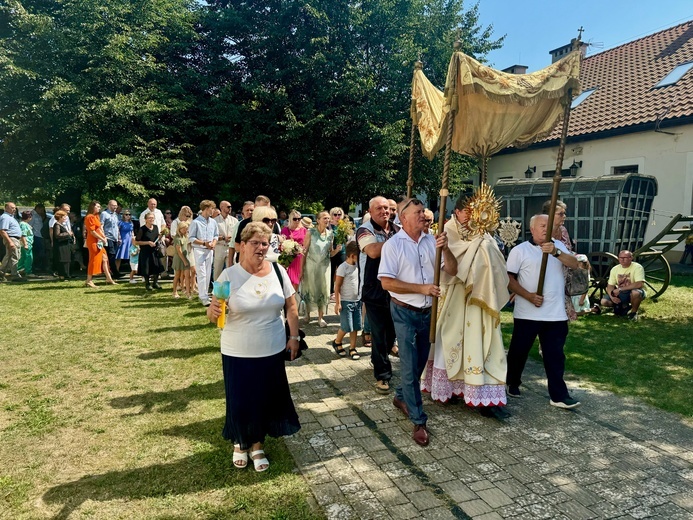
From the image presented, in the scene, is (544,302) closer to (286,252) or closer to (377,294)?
(377,294)

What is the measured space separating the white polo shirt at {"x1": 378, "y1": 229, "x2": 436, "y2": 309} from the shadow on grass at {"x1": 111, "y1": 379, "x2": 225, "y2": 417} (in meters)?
2.26

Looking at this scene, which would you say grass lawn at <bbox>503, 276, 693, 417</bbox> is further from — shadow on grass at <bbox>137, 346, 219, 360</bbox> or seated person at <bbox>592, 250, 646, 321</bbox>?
shadow on grass at <bbox>137, 346, 219, 360</bbox>

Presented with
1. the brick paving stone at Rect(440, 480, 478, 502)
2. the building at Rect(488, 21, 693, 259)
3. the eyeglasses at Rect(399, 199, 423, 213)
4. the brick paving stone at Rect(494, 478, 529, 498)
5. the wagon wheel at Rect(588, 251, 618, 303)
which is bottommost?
the brick paving stone at Rect(440, 480, 478, 502)

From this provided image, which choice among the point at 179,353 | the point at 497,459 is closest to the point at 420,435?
the point at 497,459

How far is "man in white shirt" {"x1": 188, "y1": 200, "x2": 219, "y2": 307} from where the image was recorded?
350 inches

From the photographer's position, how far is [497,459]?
3.77 m

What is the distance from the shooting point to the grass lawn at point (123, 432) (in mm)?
3209

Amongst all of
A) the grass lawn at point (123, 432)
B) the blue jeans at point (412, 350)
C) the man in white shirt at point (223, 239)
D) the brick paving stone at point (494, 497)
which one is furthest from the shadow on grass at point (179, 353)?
the brick paving stone at point (494, 497)

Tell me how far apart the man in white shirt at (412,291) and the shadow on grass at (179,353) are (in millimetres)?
3356

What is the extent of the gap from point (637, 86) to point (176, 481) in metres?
21.6

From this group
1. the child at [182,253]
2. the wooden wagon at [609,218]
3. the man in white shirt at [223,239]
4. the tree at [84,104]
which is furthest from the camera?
the tree at [84,104]

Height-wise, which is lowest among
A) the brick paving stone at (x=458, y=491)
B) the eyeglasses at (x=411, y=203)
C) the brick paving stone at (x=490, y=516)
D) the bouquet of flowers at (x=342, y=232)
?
the brick paving stone at (x=458, y=491)

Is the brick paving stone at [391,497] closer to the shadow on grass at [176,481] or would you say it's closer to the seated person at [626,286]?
the shadow on grass at [176,481]

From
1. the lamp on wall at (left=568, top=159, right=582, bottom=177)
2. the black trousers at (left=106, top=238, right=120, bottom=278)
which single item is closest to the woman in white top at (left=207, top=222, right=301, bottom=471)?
the black trousers at (left=106, top=238, right=120, bottom=278)
